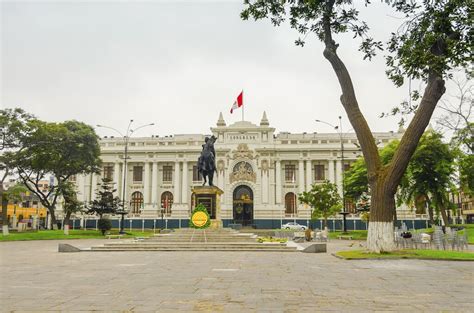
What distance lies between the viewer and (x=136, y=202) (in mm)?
57594

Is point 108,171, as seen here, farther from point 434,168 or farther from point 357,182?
point 434,168

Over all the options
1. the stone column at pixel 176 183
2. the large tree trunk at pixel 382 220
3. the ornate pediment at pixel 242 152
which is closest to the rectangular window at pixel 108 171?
the stone column at pixel 176 183

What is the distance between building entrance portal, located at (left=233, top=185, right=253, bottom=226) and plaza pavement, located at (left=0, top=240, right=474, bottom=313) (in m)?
41.4

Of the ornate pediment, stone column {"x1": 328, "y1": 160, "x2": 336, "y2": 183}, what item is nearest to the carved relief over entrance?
the ornate pediment

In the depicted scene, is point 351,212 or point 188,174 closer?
point 351,212

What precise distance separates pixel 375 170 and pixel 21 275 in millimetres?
12245

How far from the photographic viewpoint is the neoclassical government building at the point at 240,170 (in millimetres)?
54938

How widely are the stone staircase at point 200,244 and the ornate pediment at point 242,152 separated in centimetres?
3270

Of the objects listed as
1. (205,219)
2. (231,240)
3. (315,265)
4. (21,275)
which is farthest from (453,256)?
(21,275)

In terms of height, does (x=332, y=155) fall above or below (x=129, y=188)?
above

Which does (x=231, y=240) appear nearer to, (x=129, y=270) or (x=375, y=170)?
(x=375, y=170)

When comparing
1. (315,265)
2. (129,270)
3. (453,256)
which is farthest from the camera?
(453,256)

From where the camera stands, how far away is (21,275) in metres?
11.1

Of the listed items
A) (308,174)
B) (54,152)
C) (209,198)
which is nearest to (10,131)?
(54,152)
